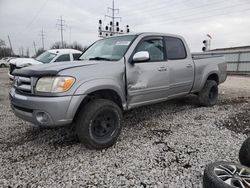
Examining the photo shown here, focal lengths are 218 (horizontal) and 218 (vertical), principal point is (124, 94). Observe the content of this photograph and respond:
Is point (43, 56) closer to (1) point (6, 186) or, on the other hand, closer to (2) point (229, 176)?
(1) point (6, 186)

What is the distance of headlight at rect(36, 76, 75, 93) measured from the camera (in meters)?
3.02

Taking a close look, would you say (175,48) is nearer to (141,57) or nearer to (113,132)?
(141,57)

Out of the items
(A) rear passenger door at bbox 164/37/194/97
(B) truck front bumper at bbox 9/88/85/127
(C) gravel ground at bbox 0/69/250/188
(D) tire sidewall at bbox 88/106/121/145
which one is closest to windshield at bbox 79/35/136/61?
(D) tire sidewall at bbox 88/106/121/145

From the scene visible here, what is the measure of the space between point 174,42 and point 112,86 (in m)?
2.31

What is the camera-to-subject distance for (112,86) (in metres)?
3.52

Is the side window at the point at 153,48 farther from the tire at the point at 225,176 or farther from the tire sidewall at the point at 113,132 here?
the tire at the point at 225,176

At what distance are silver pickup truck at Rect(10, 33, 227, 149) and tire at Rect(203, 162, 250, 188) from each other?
1.64 m

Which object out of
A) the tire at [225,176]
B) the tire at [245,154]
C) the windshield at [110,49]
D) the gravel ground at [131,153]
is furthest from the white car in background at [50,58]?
the tire at [225,176]

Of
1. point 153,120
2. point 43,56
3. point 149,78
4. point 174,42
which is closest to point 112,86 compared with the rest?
point 149,78

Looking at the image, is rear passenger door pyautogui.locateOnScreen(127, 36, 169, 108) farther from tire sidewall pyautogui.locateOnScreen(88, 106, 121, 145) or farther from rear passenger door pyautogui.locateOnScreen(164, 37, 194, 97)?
tire sidewall pyautogui.locateOnScreen(88, 106, 121, 145)

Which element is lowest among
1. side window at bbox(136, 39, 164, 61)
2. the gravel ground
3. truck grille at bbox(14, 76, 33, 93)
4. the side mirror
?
the gravel ground

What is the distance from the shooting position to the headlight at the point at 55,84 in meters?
3.02

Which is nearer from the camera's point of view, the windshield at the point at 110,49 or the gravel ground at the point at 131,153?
the gravel ground at the point at 131,153

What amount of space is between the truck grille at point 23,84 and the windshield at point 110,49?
133 centimetres
